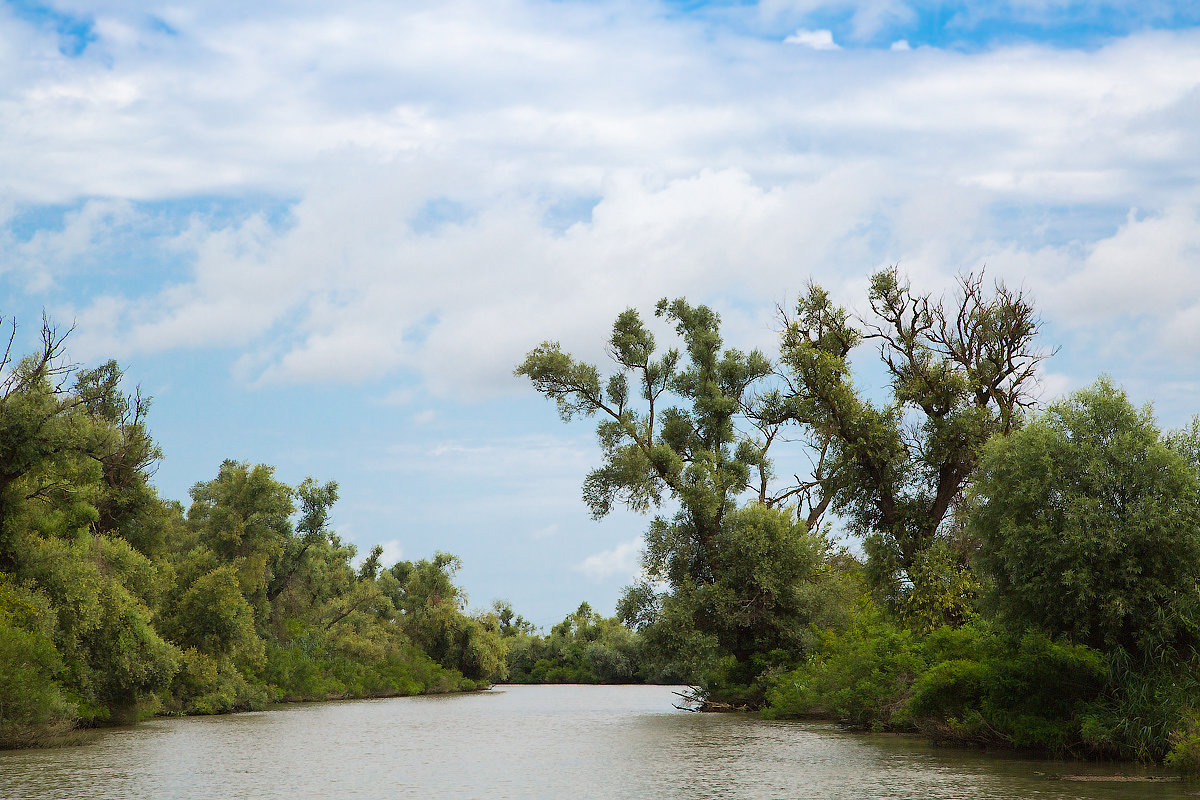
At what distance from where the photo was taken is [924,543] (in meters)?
32.6

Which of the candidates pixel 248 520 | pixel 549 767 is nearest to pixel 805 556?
pixel 549 767

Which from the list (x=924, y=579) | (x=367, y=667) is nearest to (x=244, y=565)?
(x=367, y=667)

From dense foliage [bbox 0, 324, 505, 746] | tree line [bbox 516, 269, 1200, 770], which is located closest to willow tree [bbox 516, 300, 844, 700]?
tree line [bbox 516, 269, 1200, 770]

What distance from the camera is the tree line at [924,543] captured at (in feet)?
→ 67.3

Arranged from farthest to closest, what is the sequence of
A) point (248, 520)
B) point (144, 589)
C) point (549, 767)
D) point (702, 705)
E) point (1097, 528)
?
1. point (248, 520)
2. point (702, 705)
3. point (144, 589)
4. point (549, 767)
5. point (1097, 528)

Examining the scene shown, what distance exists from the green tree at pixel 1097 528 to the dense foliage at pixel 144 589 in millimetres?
25613

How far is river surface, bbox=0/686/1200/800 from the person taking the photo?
1858cm

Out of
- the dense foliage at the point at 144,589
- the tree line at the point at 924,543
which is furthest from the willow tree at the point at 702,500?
the dense foliage at the point at 144,589

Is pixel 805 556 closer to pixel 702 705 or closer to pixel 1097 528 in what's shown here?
pixel 702 705

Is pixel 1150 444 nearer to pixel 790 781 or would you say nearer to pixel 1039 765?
pixel 1039 765

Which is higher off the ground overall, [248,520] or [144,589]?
[248,520]

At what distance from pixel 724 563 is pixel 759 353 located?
1047 centimetres

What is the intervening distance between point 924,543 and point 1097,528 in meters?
12.2

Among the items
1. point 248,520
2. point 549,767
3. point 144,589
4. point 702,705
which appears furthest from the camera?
point 248,520
